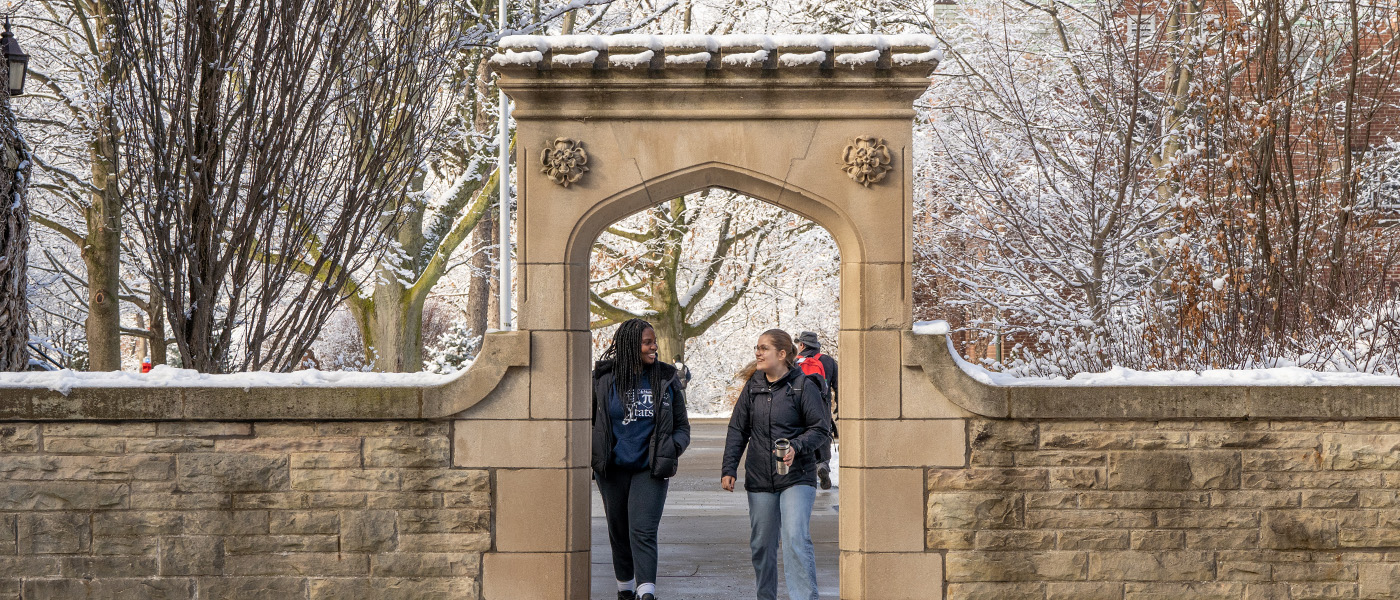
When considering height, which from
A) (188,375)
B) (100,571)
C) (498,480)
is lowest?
(100,571)

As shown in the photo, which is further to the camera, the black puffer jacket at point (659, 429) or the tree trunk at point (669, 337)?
the tree trunk at point (669, 337)

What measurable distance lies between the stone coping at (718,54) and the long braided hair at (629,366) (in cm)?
146

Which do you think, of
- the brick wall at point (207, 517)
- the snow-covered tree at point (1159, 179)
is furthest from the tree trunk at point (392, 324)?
the brick wall at point (207, 517)

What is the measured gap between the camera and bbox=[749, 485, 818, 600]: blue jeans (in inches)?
253

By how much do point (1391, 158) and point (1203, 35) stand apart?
229cm

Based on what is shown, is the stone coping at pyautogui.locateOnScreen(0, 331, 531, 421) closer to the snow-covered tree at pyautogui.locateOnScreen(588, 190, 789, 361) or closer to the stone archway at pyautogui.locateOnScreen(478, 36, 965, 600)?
the stone archway at pyautogui.locateOnScreen(478, 36, 965, 600)

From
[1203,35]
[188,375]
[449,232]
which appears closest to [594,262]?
[449,232]

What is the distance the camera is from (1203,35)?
12.0 m

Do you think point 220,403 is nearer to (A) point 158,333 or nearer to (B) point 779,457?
(B) point 779,457

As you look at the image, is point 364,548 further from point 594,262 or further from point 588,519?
point 594,262

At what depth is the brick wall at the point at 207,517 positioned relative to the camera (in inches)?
256

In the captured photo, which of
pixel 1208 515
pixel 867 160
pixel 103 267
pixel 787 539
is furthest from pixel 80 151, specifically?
pixel 1208 515

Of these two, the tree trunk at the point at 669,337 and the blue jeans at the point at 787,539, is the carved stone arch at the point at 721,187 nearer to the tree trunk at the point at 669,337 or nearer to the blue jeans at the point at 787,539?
the blue jeans at the point at 787,539

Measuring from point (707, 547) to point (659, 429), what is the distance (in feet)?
8.63
